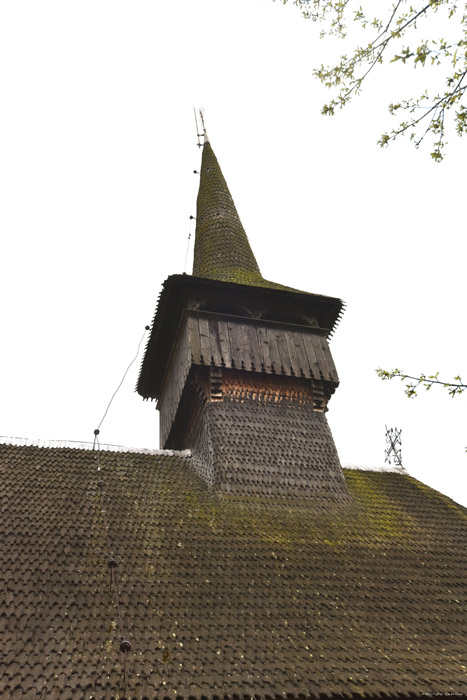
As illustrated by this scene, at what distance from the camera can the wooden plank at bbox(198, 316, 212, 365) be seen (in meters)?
12.3

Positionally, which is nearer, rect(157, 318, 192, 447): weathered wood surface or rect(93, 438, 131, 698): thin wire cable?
rect(93, 438, 131, 698): thin wire cable

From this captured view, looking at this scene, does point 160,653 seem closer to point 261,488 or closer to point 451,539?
point 261,488

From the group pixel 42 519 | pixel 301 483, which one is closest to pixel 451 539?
pixel 301 483

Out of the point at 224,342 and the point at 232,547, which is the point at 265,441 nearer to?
the point at 224,342

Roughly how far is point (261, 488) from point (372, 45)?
833 centimetres

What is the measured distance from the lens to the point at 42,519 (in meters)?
9.17

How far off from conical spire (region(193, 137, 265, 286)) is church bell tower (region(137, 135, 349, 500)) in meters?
0.11

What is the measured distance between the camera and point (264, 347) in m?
13.1

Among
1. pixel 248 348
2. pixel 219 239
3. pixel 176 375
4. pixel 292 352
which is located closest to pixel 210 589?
pixel 248 348

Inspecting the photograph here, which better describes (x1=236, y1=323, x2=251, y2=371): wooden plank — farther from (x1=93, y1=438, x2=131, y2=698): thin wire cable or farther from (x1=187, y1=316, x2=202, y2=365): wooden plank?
(x1=93, y1=438, x2=131, y2=698): thin wire cable

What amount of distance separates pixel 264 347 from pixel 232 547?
5.03 metres

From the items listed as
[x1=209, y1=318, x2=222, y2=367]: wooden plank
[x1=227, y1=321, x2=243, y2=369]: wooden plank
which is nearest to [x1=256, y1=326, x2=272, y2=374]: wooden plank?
[x1=227, y1=321, x2=243, y2=369]: wooden plank

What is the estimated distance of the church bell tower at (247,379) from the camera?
1152 cm

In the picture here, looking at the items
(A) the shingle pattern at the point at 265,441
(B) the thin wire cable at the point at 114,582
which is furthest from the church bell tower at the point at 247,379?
(B) the thin wire cable at the point at 114,582
